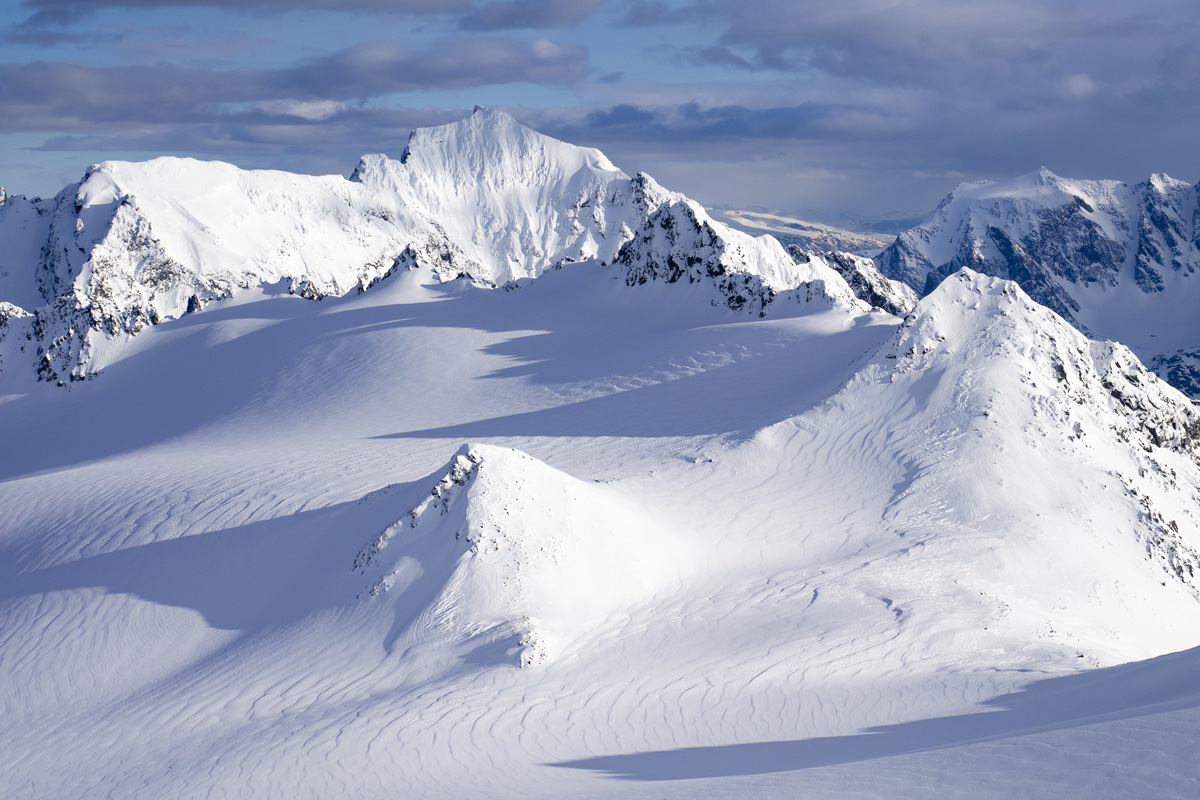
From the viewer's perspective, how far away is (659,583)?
98.0 feet

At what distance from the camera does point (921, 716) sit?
2067cm

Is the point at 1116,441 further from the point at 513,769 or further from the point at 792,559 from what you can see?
the point at 513,769

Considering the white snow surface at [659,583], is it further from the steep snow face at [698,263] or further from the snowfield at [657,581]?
the steep snow face at [698,263]

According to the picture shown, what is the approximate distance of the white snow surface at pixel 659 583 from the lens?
19578 millimetres

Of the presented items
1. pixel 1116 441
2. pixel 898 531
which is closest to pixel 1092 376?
pixel 1116 441

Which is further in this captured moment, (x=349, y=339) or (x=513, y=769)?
(x=349, y=339)

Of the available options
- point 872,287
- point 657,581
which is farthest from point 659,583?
point 872,287

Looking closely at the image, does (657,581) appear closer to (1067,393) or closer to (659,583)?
(659,583)

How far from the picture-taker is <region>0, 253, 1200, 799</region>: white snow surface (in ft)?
64.2

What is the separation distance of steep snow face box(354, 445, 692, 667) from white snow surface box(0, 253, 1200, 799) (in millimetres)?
107

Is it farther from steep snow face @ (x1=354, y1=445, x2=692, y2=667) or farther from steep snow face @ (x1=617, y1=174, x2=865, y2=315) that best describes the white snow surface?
steep snow face @ (x1=617, y1=174, x2=865, y2=315)

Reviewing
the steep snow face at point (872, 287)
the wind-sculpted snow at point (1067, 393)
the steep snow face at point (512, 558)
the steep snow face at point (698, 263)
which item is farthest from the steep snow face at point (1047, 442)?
the steep snow face at point (872, 287)

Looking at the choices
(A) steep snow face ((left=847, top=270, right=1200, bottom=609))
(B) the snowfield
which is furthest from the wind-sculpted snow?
(B) the snowfield

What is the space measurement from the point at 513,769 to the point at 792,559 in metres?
14.5
